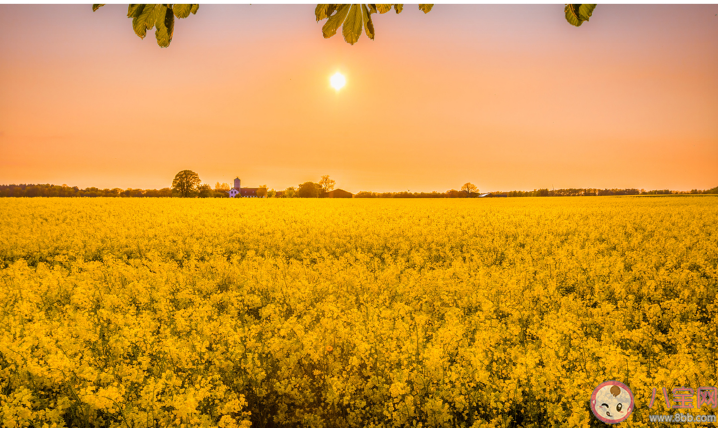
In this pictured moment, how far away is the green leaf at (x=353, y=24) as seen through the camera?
2.53 metres

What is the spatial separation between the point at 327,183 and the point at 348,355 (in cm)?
6787

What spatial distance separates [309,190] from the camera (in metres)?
67.1

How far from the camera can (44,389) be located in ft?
11.8

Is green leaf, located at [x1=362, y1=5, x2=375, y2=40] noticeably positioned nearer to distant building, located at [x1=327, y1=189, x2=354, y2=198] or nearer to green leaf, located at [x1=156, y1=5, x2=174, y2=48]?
green leaf, located at [x1=156, y1=5, x2=174, y2=48]

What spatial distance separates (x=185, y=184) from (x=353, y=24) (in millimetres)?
61648

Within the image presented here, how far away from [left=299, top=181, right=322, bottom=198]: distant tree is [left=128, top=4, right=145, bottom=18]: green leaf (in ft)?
210

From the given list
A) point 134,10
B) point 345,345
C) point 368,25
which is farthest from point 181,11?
point 345,345

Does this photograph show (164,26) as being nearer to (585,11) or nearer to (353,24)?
(353,24)

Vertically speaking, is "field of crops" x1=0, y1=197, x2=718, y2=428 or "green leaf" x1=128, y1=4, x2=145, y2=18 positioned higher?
"green leaf" x1=128, y1=4, x2=145, y2=18

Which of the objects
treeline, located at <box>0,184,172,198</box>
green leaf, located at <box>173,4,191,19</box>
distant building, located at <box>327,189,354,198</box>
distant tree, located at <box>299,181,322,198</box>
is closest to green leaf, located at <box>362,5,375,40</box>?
green leaf, located at <box>173,4,191,19</box>

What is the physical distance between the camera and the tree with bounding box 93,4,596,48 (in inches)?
94.0

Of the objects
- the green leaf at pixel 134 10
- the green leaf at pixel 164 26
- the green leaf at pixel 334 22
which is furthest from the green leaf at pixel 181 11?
the green leaf at pixel 334 22

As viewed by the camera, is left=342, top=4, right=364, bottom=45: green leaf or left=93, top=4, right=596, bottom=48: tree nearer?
left=93, top=4, right=596, bottom=48: tree

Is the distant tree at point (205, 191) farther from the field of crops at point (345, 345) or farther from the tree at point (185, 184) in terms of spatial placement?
the field of crops at point (345, 345)
